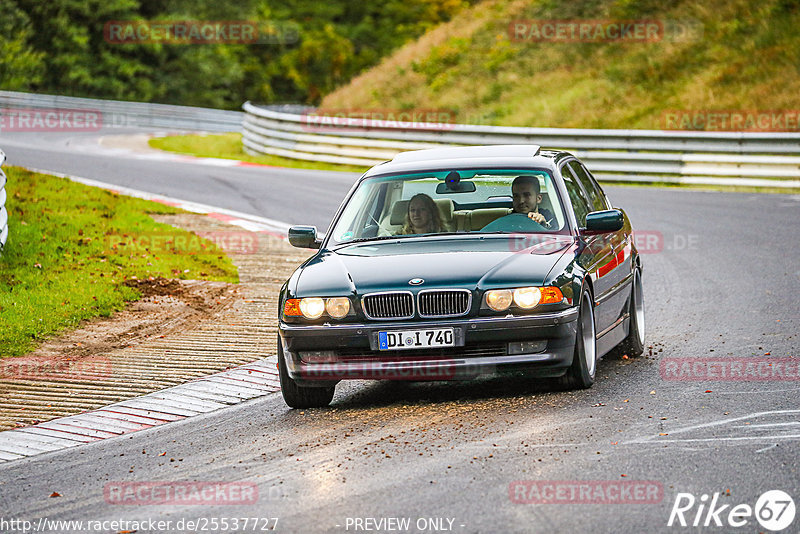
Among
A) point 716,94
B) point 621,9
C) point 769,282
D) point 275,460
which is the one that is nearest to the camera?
point 275,460

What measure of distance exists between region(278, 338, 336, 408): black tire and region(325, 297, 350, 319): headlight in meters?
0.49

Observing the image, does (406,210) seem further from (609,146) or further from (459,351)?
(609,146)

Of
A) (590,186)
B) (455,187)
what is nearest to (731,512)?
(455,187)

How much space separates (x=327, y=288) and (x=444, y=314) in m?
0.77

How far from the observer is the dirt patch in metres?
10.4

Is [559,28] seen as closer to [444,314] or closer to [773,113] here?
[773,113]

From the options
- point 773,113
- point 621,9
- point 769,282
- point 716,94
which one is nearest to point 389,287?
point 769,282

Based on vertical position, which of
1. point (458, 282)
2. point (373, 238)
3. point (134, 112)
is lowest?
point (458, 282)

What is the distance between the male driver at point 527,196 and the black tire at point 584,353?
92 centimetres

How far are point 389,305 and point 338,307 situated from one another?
0.32m

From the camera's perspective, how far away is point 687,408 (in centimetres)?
737

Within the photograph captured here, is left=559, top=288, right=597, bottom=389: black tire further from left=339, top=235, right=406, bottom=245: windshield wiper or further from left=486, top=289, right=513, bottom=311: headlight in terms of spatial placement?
left=339, top=235, right=406, bottom=245: windshield wiper

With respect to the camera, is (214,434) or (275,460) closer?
(275,460)

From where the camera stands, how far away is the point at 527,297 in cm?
756
